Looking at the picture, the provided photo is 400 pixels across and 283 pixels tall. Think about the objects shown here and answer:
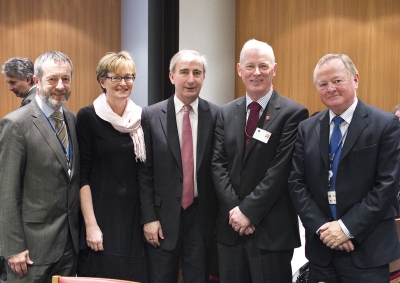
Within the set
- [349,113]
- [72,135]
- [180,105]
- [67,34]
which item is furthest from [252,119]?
[67,34]

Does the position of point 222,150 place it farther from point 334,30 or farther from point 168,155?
point 334,30

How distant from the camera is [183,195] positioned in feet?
8.84

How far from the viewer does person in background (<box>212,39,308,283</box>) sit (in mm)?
2545

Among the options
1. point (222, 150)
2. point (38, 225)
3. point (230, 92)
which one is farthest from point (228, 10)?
point (38, 225)

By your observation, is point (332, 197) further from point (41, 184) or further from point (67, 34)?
point (67, 34)

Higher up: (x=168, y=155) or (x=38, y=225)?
(x=168, y=155)

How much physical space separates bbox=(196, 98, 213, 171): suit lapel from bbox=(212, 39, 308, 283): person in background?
3.4 inches

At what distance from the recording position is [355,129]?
2285 mm

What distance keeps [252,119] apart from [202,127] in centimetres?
31

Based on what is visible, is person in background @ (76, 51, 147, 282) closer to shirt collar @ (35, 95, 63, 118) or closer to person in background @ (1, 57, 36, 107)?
shirt collar @ (35, 95, 63, 118)

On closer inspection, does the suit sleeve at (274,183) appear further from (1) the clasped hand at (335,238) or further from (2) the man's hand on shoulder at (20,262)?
(2) the man's hand on shoulder at (20,262)

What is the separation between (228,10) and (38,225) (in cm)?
445

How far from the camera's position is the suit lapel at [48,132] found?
7.72ft

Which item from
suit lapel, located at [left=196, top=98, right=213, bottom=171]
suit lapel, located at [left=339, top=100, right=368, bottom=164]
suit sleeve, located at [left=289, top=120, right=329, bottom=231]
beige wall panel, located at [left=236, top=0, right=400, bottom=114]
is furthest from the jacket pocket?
beige wall panel, located at [left=236, top=0, right=400, bottom=114]
